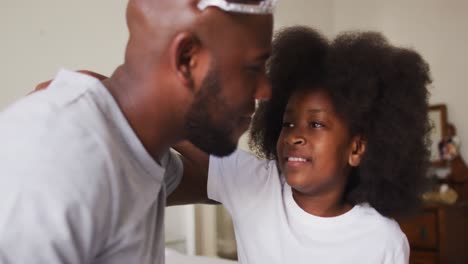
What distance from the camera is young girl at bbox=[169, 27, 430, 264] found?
1.03 m

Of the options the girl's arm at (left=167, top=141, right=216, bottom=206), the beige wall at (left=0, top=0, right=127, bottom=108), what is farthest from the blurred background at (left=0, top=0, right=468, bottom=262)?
the girl's arm at (left=167, top=141, right=216, bottom=206)

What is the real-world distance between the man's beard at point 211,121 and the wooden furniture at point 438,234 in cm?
211

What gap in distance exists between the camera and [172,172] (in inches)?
39.3

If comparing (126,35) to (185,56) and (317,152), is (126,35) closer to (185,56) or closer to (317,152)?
(317,152)

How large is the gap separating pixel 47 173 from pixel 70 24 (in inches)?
60.7

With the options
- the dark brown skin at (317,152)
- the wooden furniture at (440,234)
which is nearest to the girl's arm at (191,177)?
the dark brown skin at (317,152)

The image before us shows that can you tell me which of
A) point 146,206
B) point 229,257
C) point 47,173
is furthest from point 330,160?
point 229,257

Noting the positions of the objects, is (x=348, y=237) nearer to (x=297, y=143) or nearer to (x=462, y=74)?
(x=297, y=143)

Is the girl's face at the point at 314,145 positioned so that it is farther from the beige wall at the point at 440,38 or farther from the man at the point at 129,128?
the beige wall at the point at 440,38

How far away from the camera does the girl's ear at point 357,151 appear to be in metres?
1.11

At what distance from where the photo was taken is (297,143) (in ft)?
3.41

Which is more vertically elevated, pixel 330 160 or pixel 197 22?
pixel 197 22

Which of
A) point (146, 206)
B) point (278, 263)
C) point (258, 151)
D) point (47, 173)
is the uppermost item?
point (47, 173)

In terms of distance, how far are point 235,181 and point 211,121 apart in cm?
42
